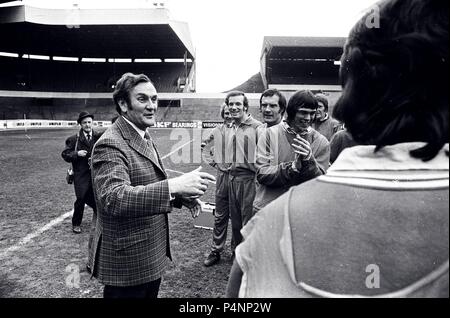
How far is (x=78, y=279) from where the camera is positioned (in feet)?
12.0

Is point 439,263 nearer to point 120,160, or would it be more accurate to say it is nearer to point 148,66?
point 120,160

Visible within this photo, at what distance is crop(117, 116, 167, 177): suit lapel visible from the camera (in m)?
2.26

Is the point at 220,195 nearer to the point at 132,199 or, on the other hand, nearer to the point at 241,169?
the point at 241,169

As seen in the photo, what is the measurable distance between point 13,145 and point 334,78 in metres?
32.0

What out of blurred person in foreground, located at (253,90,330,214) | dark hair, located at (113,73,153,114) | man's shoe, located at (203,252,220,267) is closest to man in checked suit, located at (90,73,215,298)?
dark hair, located at (113,73,153,114)

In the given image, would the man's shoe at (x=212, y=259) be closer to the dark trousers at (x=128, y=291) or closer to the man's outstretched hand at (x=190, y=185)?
the dark trousers at (x=128, y=291)

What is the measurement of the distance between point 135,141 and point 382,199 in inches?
72.3

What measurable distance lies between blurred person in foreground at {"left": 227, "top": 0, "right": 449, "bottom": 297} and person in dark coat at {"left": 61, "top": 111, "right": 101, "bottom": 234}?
15.4ft

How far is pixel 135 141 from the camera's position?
2.28 m

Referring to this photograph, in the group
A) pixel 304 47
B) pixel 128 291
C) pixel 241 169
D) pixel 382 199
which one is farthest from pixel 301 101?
pixel 304 47

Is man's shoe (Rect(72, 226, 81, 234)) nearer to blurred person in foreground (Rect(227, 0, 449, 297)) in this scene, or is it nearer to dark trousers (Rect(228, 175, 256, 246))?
dark trousers (Rect(228, 175, 256, 246))

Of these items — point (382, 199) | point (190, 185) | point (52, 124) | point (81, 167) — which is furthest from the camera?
point (52, 124)

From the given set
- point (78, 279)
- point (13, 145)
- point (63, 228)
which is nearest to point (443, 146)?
point (78, 279)

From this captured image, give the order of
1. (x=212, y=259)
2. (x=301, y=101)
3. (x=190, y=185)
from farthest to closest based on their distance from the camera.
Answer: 1. (x=212, y=259)
2. (x=301, y=101)
3. (x=190, y=185)
